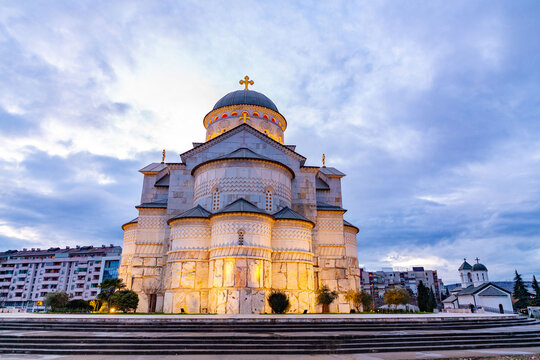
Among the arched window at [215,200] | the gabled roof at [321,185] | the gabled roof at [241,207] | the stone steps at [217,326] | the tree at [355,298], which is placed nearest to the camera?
the stone steps at [217,326]

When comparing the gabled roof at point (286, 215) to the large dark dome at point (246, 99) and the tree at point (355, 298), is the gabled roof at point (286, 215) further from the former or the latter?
the large dark dome at point (246, 99)

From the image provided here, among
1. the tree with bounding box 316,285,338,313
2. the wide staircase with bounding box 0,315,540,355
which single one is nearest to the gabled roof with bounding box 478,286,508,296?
the tree with bounding box 316,285,338,313

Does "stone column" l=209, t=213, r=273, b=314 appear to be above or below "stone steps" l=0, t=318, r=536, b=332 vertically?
above

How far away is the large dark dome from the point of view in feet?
113

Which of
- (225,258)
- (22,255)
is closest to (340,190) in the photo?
(225,258)

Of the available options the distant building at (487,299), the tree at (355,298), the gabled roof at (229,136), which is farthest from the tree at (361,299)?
the distant building at (487,299)

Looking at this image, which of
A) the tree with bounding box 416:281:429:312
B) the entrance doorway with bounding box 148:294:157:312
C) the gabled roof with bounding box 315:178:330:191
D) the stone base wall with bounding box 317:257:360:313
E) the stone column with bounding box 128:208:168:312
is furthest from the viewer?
the gabled roof with bounding box 315:178:330:191

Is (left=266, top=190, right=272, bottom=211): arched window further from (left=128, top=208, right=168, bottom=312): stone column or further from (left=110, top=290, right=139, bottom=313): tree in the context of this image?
(left=110, top=290, right=139, bottom=313): tree

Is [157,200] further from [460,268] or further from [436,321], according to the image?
[460,268]

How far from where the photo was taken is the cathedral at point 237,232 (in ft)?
72.0

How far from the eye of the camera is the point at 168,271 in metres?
23.4

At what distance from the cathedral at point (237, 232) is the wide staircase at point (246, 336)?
7.67m

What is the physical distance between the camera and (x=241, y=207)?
74.9ft

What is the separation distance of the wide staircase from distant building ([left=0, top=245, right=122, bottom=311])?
58.8 metres
